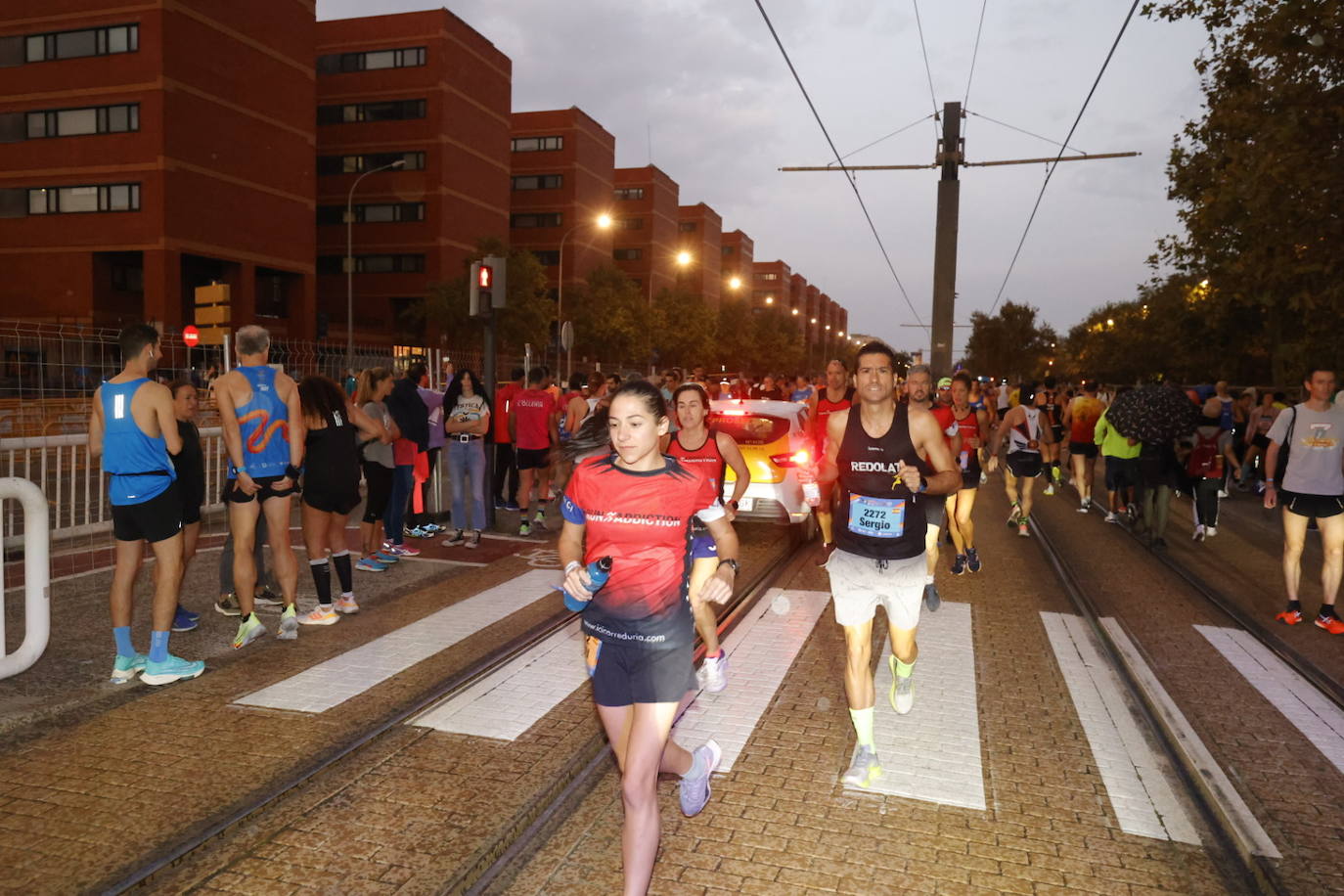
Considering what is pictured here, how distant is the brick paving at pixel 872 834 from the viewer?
356 centimetres

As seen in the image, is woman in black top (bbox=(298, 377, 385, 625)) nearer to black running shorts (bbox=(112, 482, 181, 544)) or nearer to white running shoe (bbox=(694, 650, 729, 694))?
black running shorts (bbox=(112, 482, 181, 544))

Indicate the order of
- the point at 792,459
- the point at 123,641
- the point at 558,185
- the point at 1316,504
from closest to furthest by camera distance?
the point at 123,641 → the point at 1316,504 → the point at 792,459 → the point at 558,185

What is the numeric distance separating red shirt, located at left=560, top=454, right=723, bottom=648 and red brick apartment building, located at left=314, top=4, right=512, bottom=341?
53.5 metres

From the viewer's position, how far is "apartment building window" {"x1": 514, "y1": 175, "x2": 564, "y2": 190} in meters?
74.1

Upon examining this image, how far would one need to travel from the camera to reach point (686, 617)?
3355mm

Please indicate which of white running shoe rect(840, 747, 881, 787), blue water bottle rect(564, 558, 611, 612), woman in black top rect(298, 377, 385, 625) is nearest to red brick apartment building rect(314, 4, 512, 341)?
woman in black top rect(298, 377, 385, 625)

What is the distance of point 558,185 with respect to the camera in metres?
74.1

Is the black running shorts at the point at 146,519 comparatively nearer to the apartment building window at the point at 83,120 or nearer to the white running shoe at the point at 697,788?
the white running shoe at the point at 697,788

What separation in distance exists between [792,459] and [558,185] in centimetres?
6745

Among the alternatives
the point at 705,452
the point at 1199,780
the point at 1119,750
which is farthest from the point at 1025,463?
the point at 1199,780

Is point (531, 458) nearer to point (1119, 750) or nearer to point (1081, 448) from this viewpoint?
point (1119, 750)

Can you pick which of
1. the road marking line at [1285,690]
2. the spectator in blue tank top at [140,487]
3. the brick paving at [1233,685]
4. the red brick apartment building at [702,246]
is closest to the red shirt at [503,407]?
the spectator in blue tank top at [140,487]

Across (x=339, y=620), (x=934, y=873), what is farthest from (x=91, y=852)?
(x=339, y=620)

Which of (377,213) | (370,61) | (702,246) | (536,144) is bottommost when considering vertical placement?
(377,213)
